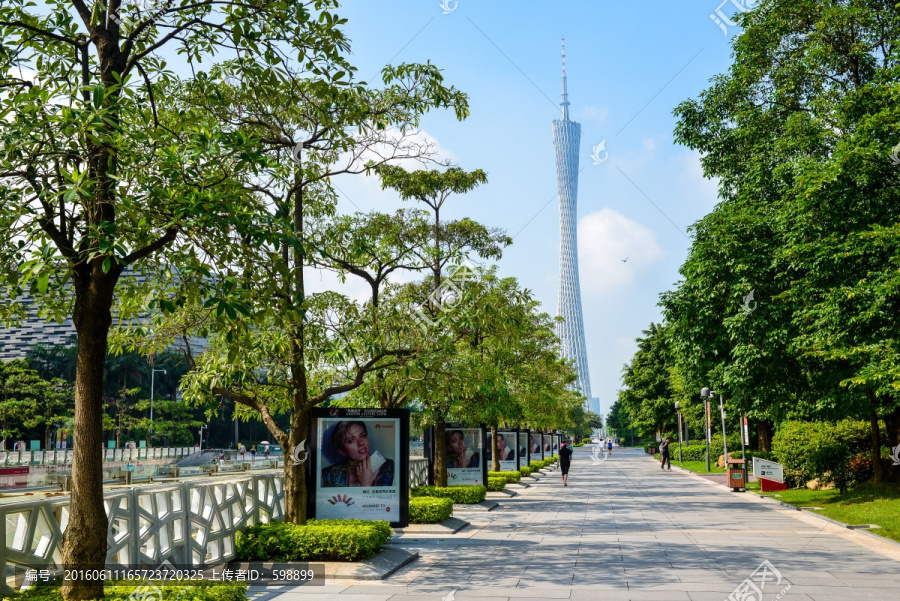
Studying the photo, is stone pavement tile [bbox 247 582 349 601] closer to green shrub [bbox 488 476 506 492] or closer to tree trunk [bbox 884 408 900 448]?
tree trunk [bbox 884 408 900 448]

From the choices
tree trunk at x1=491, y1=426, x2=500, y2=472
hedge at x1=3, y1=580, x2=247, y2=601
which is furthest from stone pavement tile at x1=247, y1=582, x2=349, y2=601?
tree trunk at x1=491, y1=426, x2=500, y2=472

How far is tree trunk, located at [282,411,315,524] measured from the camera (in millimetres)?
13633

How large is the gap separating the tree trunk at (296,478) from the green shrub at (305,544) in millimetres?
948

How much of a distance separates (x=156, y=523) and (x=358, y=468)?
4412 mm

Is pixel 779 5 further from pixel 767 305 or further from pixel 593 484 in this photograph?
pixel 593 484

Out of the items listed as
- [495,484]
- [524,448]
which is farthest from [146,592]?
[524,448]

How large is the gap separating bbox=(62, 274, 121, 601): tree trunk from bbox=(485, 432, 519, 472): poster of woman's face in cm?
3383

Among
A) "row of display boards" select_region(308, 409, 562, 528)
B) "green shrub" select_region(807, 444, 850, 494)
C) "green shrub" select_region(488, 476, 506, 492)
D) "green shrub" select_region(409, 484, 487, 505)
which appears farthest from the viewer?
"green shrub" select_region(488, 476, 506, 492)

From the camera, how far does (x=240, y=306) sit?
696 centimetres

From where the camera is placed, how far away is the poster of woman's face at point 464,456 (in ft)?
83.2

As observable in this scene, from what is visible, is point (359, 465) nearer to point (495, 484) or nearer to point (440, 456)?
point (440, 456)

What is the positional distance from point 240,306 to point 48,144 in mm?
2748

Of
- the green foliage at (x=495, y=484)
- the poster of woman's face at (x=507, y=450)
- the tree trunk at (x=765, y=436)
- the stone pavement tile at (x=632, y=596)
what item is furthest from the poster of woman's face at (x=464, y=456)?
the tree trunk at (x=765, y=436)

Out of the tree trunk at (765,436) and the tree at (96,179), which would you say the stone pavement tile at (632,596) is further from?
the tree trunk at (765,436)
